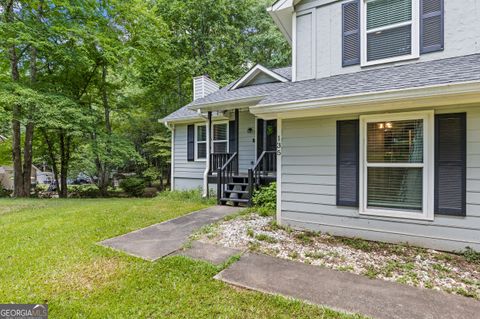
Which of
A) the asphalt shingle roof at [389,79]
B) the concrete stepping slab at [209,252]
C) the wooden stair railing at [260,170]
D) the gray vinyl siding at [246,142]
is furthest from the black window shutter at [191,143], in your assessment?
the concrete stepping slab at [209,252]

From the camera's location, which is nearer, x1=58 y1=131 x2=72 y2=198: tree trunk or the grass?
the grass

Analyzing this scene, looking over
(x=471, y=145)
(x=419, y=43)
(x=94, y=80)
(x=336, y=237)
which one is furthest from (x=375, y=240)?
(x=94, y=80)

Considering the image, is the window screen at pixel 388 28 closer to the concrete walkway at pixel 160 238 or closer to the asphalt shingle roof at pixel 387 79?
the asphalt shingle roof at pixel 387 79

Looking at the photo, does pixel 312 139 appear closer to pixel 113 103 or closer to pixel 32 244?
pixel 32 244

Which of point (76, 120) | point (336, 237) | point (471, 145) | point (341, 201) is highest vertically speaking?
point (76, 120)

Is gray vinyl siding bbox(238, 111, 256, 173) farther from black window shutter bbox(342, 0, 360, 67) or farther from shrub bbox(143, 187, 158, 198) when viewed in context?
shrub bbox(143, 187, 158, 198)

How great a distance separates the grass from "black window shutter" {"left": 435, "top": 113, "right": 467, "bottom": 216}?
103 inches

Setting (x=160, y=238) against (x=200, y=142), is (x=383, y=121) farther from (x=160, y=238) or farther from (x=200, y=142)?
(x=200, y=142)

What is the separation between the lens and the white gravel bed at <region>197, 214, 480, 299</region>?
2854 mm

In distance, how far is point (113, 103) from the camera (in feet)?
42.1

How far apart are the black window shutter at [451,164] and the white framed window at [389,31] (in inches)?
58.0

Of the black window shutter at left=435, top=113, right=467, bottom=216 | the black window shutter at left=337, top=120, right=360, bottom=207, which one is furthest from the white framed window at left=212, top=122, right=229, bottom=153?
the black window shutter at left=435, top=113, right=467, bottom=216

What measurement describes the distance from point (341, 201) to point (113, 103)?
41.2ft

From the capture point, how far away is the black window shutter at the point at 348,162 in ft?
13.8
